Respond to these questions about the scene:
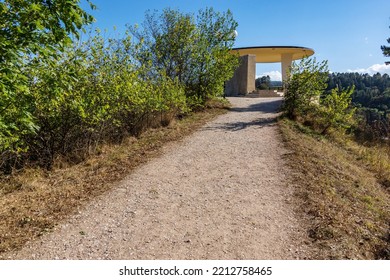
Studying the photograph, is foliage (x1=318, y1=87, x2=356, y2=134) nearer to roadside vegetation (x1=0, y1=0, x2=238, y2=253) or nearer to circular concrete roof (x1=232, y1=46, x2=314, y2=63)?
roadside vegetation (x1=0, y1=0, x2=238, y2=253)

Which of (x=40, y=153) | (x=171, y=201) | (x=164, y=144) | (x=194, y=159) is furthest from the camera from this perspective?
(x=164, y=144)

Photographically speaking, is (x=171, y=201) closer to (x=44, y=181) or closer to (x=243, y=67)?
(x=44, y=181)

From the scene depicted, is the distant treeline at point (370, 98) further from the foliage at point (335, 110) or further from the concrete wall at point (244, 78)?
the concrete wall at point (244, 78)

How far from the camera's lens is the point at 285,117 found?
11477mm

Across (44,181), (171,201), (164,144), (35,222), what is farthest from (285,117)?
(35,222)

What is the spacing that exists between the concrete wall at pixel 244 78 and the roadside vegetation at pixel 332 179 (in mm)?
9957

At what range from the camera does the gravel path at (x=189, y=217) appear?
3180 millimetres

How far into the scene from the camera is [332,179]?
17.9 feet

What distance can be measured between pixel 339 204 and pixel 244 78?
17921 mm

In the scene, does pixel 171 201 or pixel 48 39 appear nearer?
pixel 48 39

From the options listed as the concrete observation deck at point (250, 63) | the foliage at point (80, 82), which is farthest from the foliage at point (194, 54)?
the concrete observation deck at point (250, 63)

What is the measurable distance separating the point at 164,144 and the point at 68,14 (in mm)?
4563

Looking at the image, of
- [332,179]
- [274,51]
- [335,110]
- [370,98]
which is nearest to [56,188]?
[332,179]

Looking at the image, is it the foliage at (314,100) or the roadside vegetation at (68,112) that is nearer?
the roadside vegetation at (68,112)
